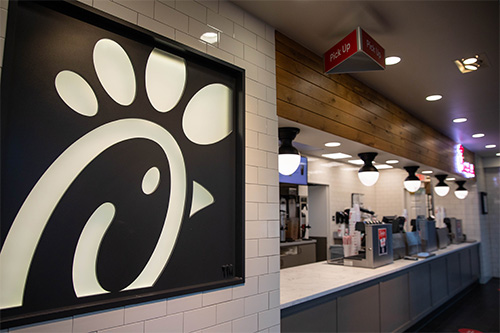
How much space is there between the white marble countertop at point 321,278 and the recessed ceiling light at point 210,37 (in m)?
1.77

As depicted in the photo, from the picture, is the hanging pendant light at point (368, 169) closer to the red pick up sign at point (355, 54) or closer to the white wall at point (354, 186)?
the red pick up sign at point (355, 54)

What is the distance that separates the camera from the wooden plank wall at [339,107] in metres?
2.69

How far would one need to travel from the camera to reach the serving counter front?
104 inches

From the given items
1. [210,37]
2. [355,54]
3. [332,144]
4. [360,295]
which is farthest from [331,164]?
[210,37]

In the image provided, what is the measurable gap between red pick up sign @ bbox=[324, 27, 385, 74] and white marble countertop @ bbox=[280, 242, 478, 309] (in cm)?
172

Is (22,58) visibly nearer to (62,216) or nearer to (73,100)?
(73,100)

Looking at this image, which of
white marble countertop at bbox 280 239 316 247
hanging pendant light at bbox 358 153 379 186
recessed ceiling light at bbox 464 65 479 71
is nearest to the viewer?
recessed ceiling light at bbox 464 65 479 71

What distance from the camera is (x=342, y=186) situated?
7434mm

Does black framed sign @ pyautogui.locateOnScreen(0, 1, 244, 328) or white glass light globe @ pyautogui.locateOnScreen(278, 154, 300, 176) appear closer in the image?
black framed sign @ pyautogui.locateOnScreen(0, 1, 244, 328)

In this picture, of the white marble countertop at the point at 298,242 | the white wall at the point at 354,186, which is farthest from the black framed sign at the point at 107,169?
the white wall at the point at 354,186

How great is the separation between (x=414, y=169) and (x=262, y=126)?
12.3ft

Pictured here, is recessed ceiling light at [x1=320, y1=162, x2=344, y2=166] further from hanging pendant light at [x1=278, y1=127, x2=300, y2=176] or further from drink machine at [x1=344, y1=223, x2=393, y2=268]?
hanging pendant light at [x1=278, y1=127, x2=300, y2=176]

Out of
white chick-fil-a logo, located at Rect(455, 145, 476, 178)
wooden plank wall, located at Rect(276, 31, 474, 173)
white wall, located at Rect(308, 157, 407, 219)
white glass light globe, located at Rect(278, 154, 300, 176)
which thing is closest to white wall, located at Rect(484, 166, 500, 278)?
white chick-fil-a logo, located at Rect(455, 145, 476, 178)

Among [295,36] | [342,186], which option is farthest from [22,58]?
[342,186]
